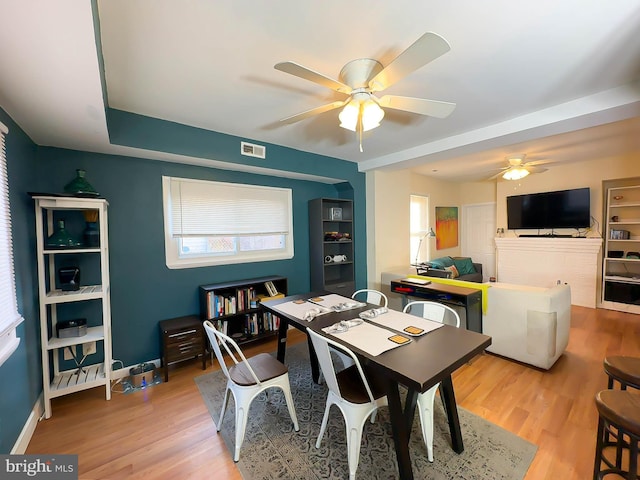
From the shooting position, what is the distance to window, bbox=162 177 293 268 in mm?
2910

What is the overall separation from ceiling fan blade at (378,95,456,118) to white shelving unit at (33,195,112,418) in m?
2.37

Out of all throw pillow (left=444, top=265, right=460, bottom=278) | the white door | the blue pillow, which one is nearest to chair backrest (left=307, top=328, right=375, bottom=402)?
the blue pillow

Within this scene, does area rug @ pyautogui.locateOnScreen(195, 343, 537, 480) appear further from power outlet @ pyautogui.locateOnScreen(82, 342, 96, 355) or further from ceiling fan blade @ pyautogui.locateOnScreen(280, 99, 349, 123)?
ceiling fan blade @ pyautogui.locateOnScreen(280, 99, 349, 123)

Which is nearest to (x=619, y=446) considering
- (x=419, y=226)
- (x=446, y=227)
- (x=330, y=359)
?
(x=330, y=359)

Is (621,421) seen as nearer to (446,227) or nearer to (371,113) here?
(371,113)

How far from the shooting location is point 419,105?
68.2 inches

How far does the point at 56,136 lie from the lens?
2080 mm

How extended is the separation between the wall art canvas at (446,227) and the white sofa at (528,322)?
3.27 m

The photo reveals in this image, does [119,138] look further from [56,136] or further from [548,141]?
[548,141]

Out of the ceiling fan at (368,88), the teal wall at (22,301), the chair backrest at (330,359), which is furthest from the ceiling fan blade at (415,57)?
the teal wall at (22,301)

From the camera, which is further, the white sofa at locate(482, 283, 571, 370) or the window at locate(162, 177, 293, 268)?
the window at locate(162, 177, 293, 268)

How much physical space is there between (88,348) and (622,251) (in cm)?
748

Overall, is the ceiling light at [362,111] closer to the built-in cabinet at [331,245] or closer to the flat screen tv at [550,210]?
the built-in cabinet at [331,245]

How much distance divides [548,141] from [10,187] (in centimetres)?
533
